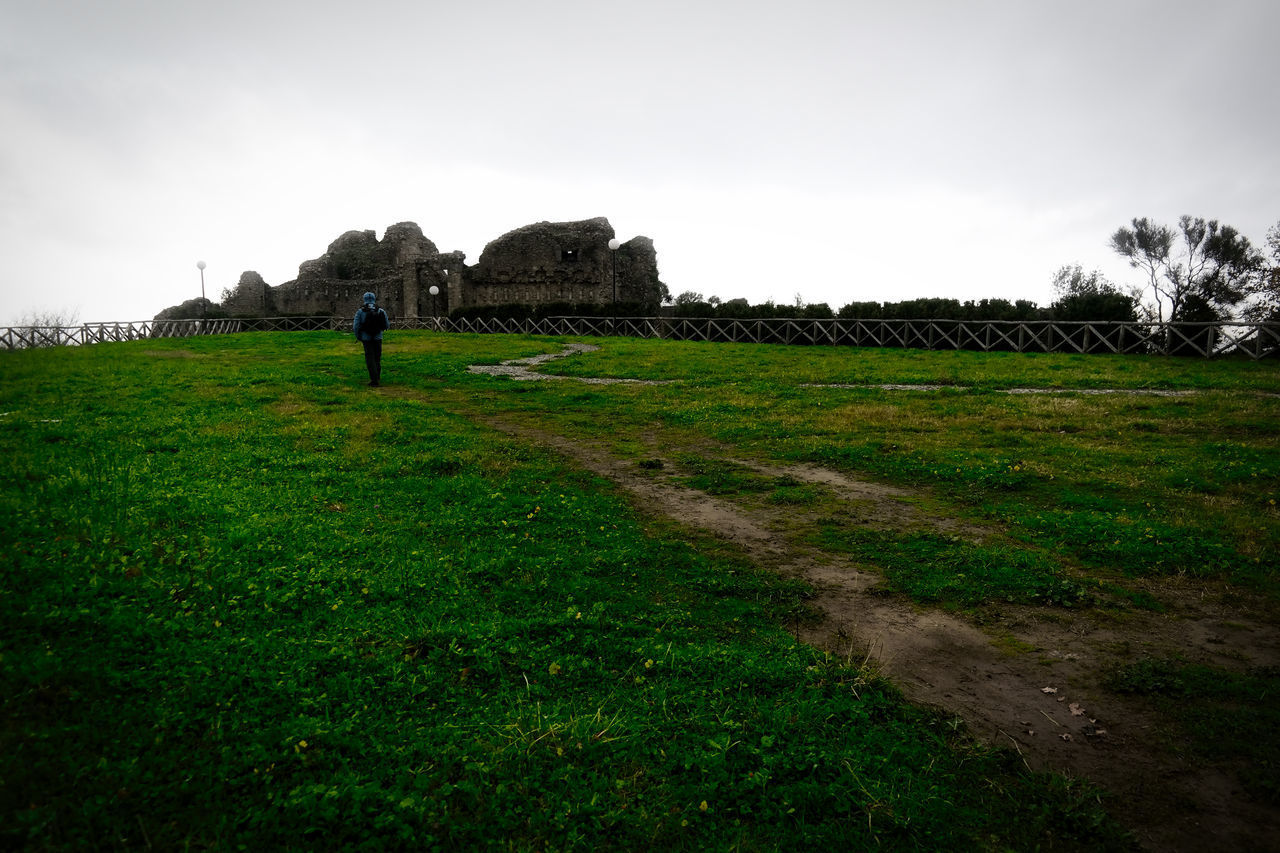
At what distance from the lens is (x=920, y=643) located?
436 cm

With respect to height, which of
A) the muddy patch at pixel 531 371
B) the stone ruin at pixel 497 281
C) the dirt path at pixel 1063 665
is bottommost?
the dirt path at pixel 1063 665

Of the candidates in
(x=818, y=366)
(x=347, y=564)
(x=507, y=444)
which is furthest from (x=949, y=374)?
(x=347, y=564)

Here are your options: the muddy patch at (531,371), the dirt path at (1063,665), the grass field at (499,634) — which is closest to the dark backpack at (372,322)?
the muddy patch at (531,371)

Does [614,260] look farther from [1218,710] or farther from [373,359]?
[1218,710]

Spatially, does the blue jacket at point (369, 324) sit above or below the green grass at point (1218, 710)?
above

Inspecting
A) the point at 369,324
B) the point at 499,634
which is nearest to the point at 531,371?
the point at 369,324

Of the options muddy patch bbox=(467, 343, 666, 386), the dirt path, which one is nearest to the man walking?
muddy patch bbox=(467, 343, 666, 386)

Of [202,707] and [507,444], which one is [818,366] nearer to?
[507,444]

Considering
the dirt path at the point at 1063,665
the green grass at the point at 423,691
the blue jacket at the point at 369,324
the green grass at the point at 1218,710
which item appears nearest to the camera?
the green grass at the point at 423,691

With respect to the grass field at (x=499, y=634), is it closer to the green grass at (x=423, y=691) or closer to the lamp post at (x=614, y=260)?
the green grass at (x=423, y=691)

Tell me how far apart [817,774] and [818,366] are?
1836cm

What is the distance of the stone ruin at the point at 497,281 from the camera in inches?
1818

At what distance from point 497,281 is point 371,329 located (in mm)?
33018

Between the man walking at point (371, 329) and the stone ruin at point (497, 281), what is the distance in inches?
1153
